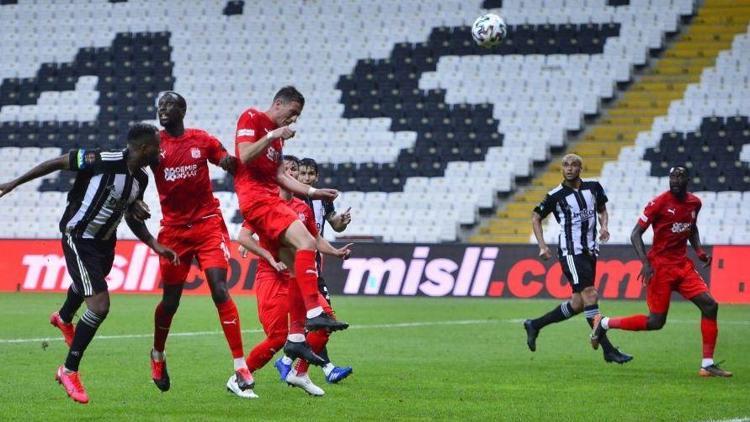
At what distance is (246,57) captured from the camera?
37375 millimetres

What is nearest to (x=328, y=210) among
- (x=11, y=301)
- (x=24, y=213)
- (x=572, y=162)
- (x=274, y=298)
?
(x=274, y=298)

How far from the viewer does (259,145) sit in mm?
10258

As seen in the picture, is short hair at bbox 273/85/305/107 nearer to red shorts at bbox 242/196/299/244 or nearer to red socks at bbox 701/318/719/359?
red shorts at bbox 242/196/299/244

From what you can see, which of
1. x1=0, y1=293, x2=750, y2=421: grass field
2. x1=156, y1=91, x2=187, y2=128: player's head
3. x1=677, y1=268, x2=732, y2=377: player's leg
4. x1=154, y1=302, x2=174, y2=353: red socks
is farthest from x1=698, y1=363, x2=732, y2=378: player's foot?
x1=156, y1=91, x2=187, y2=128: player's head

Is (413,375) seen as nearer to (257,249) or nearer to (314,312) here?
(257,249)

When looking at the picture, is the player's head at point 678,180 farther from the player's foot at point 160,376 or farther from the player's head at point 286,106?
the player's foot at point 160,376

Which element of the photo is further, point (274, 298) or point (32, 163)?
point (32, 163)

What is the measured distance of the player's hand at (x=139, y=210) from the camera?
33.4 ft

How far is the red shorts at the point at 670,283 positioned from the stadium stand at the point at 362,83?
1717 centimetres

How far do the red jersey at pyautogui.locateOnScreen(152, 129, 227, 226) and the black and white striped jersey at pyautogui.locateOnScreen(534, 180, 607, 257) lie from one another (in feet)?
17.3

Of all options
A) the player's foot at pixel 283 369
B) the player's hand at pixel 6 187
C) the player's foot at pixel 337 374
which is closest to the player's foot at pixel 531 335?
the player's foot at pixel 337 374

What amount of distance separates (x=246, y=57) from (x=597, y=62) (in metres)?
9.97

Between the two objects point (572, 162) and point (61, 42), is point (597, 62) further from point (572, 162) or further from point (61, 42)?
point (572, 162)

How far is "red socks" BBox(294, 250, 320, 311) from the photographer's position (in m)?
10.3
